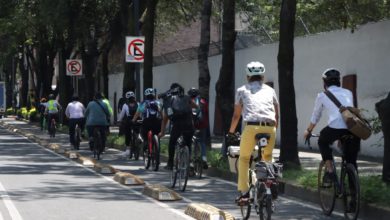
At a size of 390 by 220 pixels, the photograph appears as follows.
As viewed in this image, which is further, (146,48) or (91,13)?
(91,13)

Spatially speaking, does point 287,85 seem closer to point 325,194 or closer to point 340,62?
point 325,194

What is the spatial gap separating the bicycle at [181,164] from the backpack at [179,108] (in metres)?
0.61

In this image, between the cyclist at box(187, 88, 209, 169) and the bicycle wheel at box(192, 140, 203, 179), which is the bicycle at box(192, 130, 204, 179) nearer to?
the bicycle wheel at box(192, 140, 203, 179)

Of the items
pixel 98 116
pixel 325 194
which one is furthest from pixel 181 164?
pixel 98 116

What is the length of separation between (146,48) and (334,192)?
56.2 feet

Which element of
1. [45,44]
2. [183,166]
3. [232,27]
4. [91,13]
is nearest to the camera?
[183,166]

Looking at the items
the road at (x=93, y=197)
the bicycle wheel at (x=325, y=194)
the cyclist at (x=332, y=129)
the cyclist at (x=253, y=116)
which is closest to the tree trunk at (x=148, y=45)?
the road at (x=93, y=197)

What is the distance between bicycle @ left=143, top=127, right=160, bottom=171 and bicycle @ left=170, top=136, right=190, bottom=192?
3.29 metres

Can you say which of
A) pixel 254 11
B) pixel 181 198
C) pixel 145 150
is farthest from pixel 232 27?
pixel 254 11

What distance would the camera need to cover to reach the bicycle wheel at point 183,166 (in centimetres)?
1348

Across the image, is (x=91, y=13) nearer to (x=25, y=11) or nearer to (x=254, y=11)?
(x=25, y=11)

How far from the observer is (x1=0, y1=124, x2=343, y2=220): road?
36.2 ft

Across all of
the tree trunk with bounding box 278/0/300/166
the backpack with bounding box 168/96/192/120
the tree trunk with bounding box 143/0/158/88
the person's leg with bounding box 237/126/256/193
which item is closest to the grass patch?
the tree trunk with bounding box 278/0/300/166

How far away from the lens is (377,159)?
762 inches
